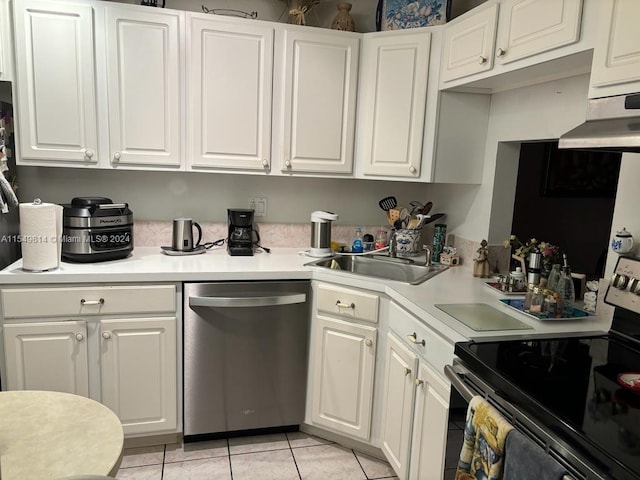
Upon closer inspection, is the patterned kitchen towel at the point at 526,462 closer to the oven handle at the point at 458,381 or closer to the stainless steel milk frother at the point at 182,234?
the oven handle at the point at 458,381

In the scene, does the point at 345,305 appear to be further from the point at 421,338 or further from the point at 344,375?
the point at 421,338

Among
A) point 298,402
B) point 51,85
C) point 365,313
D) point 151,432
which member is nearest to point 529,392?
point 365,313

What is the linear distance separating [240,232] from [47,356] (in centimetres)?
107

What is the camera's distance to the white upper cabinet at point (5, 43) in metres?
2.12

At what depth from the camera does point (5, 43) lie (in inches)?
84.4

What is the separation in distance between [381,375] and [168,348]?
101cm

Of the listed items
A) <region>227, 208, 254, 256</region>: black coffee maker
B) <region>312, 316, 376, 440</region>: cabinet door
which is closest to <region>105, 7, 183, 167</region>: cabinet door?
<region>227, 208, 254, 256</region>: black coffee maker

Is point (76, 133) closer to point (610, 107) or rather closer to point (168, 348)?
point (168, 348)

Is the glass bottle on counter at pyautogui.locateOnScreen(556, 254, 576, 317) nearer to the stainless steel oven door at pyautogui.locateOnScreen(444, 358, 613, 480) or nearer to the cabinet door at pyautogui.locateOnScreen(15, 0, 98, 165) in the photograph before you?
the stainless steel oven door at pyautogui.locateOnScreen(444, 358, 613, 480)

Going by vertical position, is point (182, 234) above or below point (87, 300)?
above

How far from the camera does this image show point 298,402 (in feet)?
7.98

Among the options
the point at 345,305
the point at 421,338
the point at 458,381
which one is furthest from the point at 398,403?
the point at 458,381

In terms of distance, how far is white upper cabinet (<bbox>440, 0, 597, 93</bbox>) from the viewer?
1.55m

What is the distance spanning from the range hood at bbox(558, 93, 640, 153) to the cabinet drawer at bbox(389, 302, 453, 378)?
745mm
